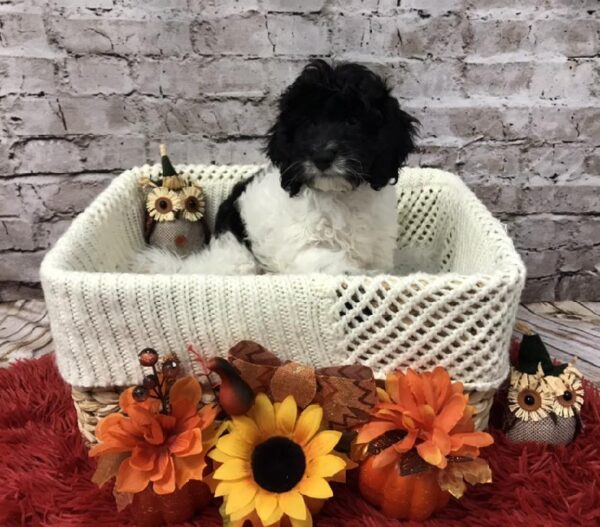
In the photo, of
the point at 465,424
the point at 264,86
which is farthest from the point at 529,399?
the point at 264,86

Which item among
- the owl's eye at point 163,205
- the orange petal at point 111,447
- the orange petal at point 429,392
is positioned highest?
the owl's eye at point 163,205

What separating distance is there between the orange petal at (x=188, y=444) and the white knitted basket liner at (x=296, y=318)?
6.7 inches

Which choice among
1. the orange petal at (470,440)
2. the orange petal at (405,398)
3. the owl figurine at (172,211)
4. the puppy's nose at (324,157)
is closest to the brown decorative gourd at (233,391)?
the orange petal at (405,398)

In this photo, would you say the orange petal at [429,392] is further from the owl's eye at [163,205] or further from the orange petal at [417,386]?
the owl's eye at [163,205]

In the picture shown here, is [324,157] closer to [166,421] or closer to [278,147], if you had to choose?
[278,147]

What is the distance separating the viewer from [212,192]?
198cm

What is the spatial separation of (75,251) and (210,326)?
0.44m

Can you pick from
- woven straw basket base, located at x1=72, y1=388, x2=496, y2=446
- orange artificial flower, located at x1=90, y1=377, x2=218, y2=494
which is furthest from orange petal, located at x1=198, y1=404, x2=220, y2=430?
A: woven straw basket base, located at x1=72, y1=388, x2=496, y2=446

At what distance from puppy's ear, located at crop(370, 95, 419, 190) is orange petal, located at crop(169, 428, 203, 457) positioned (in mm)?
A: 757

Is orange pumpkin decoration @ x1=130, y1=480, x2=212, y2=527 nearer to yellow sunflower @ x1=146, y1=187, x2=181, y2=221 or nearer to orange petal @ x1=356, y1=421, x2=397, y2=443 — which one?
orange petal @ x1=356, y1=421, x2=397, y2=443

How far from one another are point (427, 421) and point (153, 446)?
0.55 meters

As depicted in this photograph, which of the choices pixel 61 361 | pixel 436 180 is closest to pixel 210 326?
pixel 61 361

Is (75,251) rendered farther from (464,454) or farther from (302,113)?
(464,454)

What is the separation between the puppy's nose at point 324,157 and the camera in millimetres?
1310
